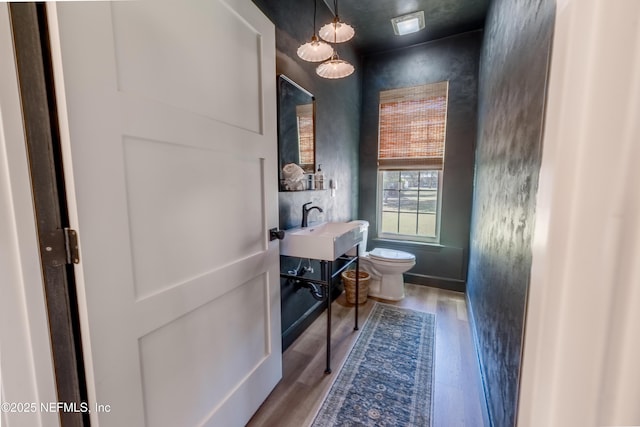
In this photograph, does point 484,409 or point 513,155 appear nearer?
point 513,155

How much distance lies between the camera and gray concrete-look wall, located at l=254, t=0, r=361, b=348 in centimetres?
184

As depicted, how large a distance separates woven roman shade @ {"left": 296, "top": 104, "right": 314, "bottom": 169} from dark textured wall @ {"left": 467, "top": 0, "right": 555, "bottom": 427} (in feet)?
4.15

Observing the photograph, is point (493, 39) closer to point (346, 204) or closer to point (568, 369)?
point (346, 204)

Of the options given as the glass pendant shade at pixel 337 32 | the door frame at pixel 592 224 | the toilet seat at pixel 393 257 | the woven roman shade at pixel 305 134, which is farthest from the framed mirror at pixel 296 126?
the door frame at pixel 592 224

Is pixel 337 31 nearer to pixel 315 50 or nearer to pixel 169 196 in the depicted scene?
pixel 315 50

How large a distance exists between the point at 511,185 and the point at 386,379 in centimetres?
132

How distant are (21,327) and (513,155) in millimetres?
1696

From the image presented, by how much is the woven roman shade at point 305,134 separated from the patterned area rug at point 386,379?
1.46 metres

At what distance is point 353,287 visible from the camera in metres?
2.63

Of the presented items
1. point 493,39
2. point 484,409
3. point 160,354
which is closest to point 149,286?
point 160,354

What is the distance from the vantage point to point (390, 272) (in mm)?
2678

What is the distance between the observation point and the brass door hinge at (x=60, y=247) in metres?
0.66

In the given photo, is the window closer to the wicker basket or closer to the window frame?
the window frame

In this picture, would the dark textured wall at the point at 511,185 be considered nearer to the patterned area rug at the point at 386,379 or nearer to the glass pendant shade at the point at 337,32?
the patterned area rug at the point at 386,379
